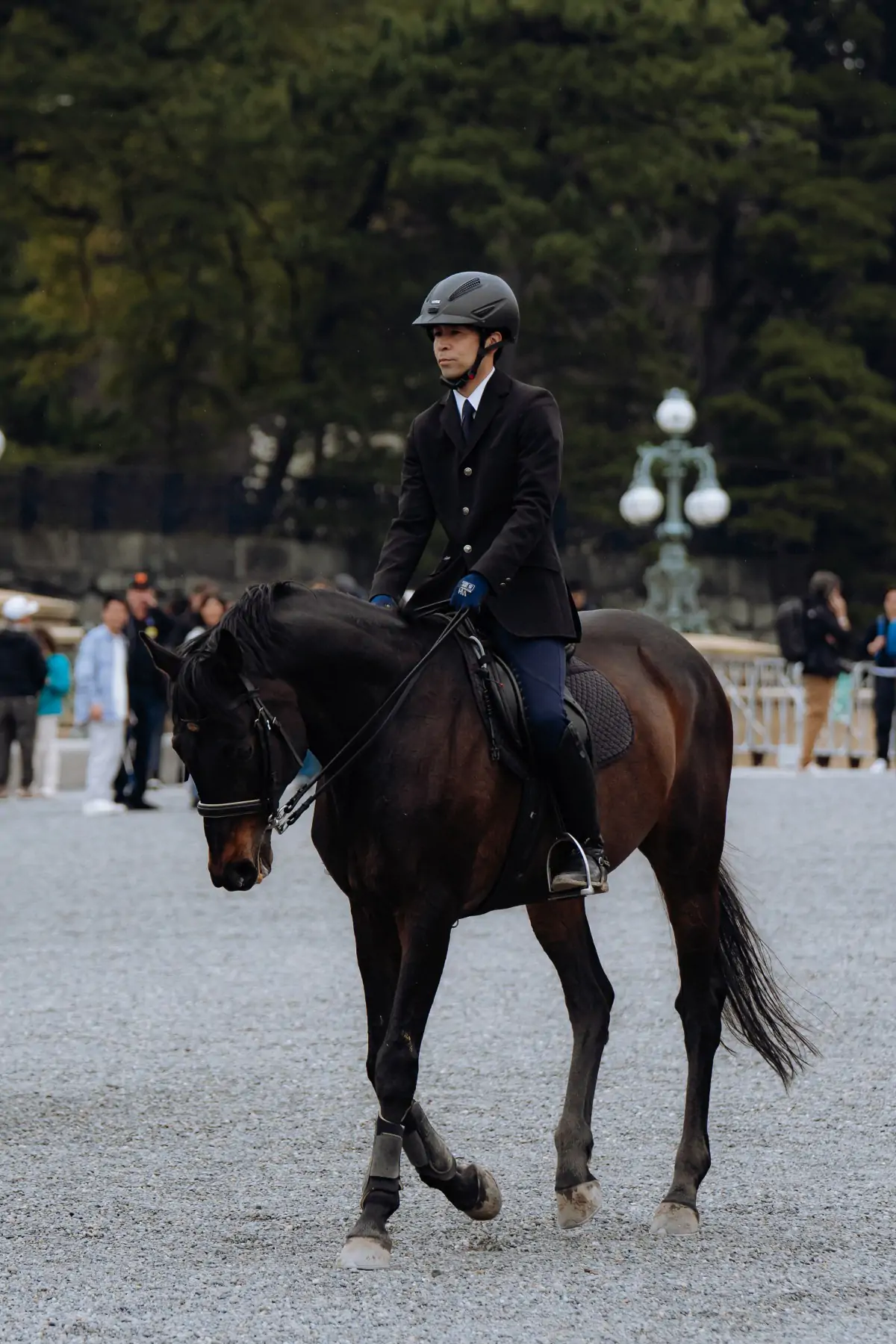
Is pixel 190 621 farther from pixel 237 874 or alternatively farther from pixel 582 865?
pixel 237 874

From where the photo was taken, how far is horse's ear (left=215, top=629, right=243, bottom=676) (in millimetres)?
5680

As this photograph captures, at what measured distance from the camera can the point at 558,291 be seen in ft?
148

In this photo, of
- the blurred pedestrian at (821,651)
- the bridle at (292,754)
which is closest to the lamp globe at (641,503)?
the blurred pedestrian at (821,651)

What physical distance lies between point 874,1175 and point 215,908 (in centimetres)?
792

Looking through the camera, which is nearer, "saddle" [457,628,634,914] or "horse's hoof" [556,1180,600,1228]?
"horse's hoof" [556,1180,600,1228]

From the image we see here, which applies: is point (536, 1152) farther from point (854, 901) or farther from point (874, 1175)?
point (854, 901)

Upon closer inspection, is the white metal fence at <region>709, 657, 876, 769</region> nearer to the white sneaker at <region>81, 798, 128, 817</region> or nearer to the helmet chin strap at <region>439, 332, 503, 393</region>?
the white sneaker at <region>81, 798, 128, 817</region>

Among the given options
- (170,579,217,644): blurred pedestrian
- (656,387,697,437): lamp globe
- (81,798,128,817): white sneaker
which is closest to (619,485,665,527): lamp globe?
(656,387,697,437): lamp globe

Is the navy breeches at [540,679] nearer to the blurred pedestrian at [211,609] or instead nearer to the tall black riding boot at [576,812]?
the tall black riding boot at [576,812]

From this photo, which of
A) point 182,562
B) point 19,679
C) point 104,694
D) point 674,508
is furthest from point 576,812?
point 182,562

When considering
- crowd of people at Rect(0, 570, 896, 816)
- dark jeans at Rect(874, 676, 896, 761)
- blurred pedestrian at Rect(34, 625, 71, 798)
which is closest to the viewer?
crowd of people at Rect(0, 570, 896, 816)

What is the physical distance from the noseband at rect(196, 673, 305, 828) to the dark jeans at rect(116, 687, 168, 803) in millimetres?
16025

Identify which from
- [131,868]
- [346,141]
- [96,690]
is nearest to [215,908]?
[131,868]

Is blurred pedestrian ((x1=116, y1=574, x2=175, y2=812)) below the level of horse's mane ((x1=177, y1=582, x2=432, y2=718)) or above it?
below
